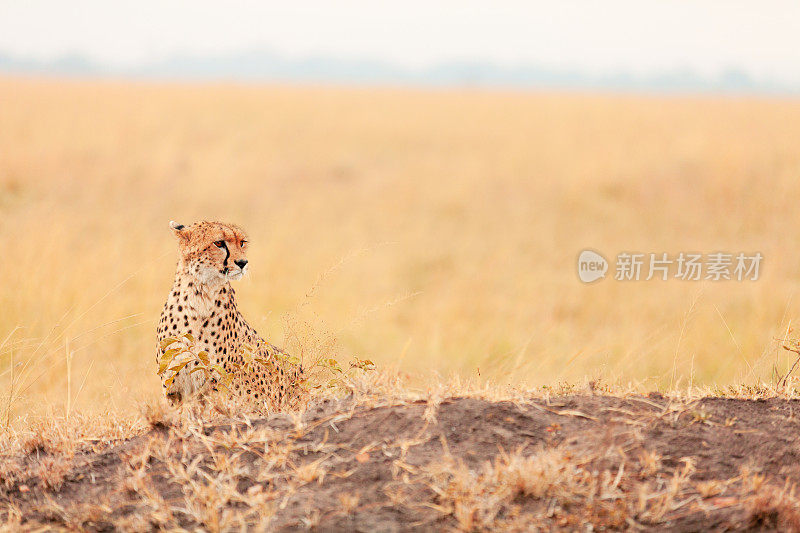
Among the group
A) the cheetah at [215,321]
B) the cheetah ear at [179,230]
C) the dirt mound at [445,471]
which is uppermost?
the cheetah ear at [179,230]

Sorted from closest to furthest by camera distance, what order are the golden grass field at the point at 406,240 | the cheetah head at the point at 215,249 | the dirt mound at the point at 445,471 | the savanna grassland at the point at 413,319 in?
the dirt mound at the point at 445,471, the savanna grassland at the point at 413,319, the cheetah head at the point at 215,249, the golden grass field at the point at 406,240

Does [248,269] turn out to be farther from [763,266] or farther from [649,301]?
[763,266]

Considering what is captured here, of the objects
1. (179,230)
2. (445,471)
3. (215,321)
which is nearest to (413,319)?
(215,321)

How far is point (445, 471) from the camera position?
81.4 inches

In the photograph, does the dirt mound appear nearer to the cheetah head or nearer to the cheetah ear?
the cheetah head

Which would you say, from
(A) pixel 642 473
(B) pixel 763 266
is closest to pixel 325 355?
(A) pixel 642 473

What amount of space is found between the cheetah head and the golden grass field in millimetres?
363

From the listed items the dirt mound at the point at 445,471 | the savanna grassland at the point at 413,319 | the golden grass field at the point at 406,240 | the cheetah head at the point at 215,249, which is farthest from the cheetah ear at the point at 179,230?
the dirt mound at the point at 445,471

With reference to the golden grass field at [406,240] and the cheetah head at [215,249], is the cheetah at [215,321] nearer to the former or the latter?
the cheetah head at [215,249]

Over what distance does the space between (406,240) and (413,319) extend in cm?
234

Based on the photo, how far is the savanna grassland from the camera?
2105mm

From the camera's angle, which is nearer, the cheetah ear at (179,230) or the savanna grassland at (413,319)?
the savanna grassland at (413,319)

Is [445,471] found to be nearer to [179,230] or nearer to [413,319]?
[179,230]

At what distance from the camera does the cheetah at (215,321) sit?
2711mm
